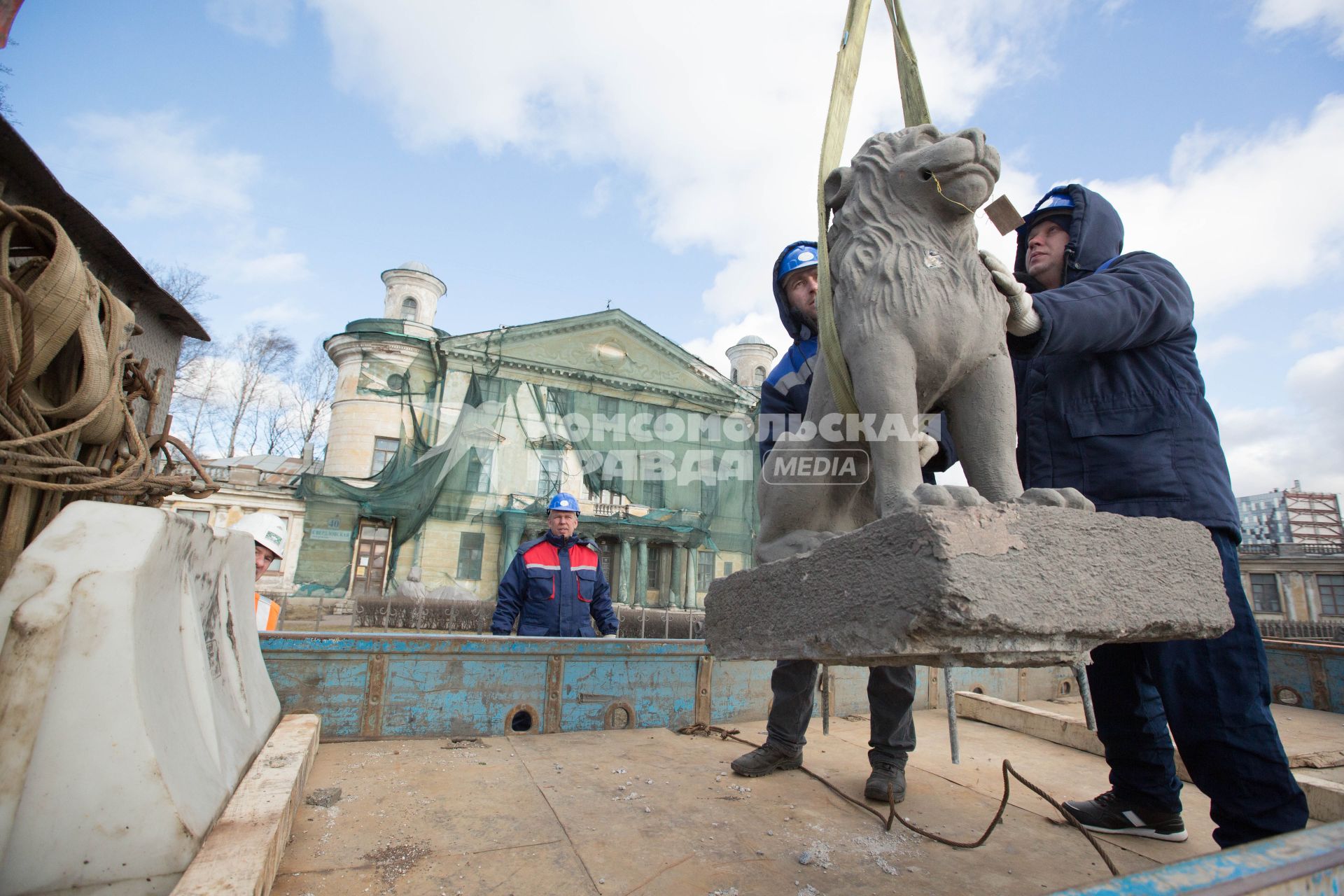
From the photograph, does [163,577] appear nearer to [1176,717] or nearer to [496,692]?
[496,692]

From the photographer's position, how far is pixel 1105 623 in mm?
1363

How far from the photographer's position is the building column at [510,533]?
62.9 feet

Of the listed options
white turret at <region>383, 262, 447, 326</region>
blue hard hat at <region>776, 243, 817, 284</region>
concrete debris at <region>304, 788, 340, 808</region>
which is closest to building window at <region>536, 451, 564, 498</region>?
white turret at <region>383, 262, 447, 326</region>

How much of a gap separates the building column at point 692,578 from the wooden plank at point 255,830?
1885cm

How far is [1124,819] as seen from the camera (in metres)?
2.27

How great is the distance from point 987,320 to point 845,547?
76 centimetres

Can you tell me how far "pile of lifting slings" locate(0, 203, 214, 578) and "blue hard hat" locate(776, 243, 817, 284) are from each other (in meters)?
2.21

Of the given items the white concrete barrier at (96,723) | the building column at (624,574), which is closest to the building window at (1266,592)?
the building column at (624,574)

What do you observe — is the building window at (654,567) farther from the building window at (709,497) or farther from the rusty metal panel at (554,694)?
the rusty metal panel at (554,694)

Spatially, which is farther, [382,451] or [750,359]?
[750,359]

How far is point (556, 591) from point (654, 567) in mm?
17205

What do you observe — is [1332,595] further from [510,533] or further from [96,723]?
[96,723]

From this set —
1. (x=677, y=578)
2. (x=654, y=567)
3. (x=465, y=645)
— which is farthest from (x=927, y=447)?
(x=654, y=567)

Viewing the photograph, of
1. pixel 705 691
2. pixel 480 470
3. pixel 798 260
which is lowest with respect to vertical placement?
pixel 705 691
